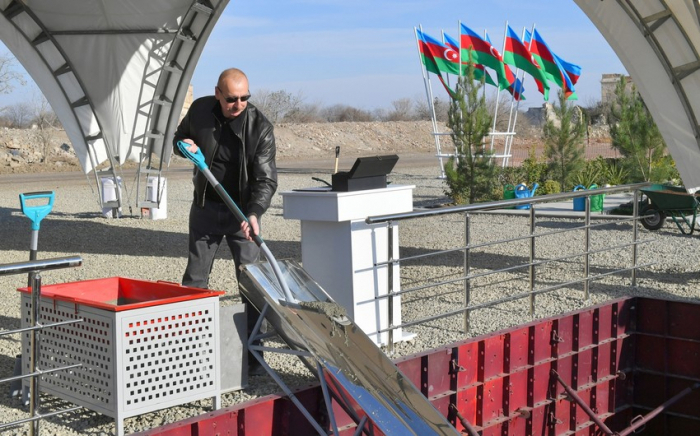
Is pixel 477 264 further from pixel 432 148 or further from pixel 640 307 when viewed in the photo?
pixel 432 148

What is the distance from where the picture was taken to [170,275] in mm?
10836

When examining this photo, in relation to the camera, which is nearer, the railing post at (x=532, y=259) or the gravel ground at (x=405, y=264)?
the gravel ground at (x=405, y=264)

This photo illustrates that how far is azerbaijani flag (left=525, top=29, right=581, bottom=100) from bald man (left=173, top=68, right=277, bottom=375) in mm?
16997

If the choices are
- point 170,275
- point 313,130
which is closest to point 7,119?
point 313,130

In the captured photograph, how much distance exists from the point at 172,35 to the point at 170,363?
10974 mm

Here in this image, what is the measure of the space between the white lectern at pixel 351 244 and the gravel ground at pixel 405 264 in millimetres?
534

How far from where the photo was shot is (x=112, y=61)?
15258mm

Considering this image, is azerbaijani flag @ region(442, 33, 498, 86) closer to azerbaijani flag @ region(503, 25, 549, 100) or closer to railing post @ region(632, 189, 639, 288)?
azerbaijani flag @ region(503, 25, 549, 100)

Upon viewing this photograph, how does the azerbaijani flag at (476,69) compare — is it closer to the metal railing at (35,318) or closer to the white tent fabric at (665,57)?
the white tent fabric at (665,57)

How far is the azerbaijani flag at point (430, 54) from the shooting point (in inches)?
890

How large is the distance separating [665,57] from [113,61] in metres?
9.64

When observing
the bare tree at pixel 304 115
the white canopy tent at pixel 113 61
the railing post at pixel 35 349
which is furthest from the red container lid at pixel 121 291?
the bare tree at pixel 304 115

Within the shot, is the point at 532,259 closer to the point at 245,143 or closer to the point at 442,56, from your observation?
the point at 245,143

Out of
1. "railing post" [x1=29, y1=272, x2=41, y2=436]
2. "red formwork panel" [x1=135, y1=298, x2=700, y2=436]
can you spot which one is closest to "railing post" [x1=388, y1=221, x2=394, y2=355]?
"red formwork panel" [x1=135, y1=298, x2=700, y2=436]
